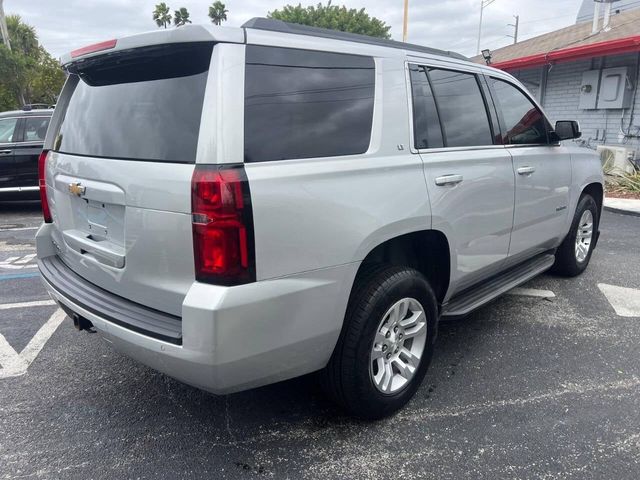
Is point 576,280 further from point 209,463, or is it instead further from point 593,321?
point 209,463

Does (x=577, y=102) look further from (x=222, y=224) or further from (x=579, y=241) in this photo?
(x=222, y=224)

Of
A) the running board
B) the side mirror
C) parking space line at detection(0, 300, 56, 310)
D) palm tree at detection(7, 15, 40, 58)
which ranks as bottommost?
parking space line at detection(0, 300, 56, 310)

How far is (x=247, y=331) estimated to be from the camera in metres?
2.06

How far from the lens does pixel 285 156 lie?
2186 millimetres

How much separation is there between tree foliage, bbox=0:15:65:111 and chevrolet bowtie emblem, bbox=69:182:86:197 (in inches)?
1071

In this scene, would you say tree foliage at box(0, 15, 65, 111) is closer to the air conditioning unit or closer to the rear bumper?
the air conditioning unit

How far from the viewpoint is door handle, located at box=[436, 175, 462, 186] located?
286cm

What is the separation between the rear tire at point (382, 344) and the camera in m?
→ 2.50

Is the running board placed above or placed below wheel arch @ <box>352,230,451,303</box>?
below

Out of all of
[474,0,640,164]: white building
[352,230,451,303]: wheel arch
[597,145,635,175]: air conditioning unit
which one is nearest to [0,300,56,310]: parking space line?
[352,230,451,303]: wheel arch

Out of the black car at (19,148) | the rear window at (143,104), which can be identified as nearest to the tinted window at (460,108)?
the rear window at (143,104)

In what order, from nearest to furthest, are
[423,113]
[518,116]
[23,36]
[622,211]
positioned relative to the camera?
[423,113], [518,116], [622,211], [23,36]

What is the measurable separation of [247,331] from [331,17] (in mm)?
40474

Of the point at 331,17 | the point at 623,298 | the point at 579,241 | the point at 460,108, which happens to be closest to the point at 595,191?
the point at 579,241
